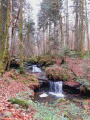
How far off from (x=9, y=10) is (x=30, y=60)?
11.5 m

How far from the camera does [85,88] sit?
8445 mm

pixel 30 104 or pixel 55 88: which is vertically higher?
pixel 30 104

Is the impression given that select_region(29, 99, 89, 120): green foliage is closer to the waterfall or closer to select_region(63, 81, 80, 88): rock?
select_region(63, 81, 80, 88): rock

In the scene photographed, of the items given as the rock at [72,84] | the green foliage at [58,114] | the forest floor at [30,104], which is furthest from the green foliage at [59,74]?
the green foliage at [58,114]

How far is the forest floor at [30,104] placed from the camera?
351 centimetres

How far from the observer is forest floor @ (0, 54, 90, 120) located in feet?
11.5

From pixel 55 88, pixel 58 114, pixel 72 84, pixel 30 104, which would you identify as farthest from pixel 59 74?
pixel 58 114

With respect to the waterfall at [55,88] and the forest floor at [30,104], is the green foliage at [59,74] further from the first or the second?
the forest floor at [30,104]

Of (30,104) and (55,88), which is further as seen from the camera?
(55,88)

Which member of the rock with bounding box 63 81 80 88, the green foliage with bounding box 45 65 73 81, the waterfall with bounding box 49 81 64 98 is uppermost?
the green foliage with bounding box 45 65 73 81

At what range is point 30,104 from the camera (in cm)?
525

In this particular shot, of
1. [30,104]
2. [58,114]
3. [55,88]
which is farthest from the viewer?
Result: [55,88]

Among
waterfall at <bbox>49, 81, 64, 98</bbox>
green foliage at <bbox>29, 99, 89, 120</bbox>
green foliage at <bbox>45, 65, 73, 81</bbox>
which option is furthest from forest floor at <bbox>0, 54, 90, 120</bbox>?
waterfall at <bbox>49, 81, 64, 98</bbox>

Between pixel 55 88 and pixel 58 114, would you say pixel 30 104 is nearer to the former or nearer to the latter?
pixel 58 114
